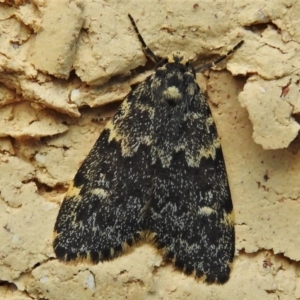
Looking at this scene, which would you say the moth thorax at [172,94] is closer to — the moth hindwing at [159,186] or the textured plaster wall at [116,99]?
the moth hindwing at [159,186]

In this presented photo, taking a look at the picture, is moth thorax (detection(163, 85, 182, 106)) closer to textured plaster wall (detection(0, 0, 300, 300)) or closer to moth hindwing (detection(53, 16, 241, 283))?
moth hindwing (detection(53, 16, 241, 283))

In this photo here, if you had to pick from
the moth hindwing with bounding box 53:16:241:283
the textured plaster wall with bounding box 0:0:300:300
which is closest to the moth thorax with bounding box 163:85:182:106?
the moth hindwing with bounding box 53:16:241:283

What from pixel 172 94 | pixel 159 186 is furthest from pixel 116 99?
pixel 159 186

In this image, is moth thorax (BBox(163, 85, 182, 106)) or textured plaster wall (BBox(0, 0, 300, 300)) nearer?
textured plaster wall (BBox(0, 0, 300, 300))

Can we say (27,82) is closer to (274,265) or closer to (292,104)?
(292,104)

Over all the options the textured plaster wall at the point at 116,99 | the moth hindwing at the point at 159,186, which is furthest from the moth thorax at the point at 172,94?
the textured plaster wall at the point at 116,99

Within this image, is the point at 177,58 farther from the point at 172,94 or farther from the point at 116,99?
the point at 116,99
